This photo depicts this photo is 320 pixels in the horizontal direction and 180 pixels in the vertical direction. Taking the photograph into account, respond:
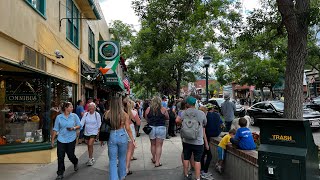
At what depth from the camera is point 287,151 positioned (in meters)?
4.13

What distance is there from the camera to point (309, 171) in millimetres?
4082

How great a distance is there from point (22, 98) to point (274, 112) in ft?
37.9

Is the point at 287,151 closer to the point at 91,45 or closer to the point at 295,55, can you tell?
the point at 295,55

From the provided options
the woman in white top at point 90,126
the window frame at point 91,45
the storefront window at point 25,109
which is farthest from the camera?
the window frame at point 91,45

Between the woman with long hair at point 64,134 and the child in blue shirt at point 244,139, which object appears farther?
the woman with long hair at point 64,134

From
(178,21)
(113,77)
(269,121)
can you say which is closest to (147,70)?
(113,77)

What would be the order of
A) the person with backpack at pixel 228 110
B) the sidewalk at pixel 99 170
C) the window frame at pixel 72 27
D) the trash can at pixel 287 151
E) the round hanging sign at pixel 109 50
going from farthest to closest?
the round hanging sign at pixel 109 50 → the window frame at pixel 72 27 → the person with backpack at pixel 228 110 → the sidewalk at pixel 99 170 → the trash can at pixel 287 151

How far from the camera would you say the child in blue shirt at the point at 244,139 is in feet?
20.1

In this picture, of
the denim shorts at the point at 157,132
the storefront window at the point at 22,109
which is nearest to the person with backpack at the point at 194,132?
the denim shorts at the point at 157,132

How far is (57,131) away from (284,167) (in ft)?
15.3

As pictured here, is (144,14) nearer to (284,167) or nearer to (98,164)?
(98,164)

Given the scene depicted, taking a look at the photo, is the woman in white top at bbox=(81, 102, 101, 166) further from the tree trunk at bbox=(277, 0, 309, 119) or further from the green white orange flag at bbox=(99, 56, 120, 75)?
the green white orange flag at bbox=(99, 56, 120, 75)

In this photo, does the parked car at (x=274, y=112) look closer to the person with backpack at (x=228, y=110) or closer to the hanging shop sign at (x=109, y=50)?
the person with backpack at (x=228, y=110)

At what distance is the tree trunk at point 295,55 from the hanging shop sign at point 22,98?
6.72 metres
